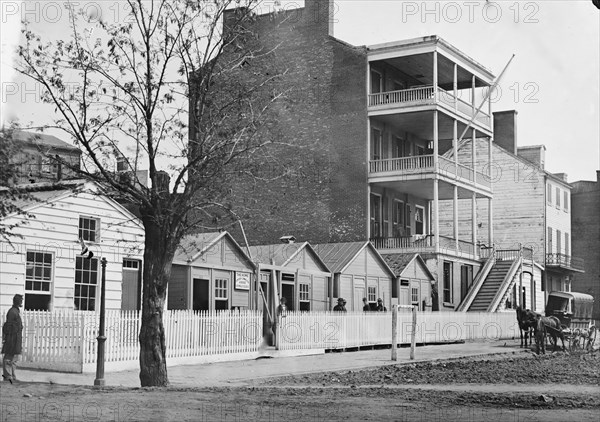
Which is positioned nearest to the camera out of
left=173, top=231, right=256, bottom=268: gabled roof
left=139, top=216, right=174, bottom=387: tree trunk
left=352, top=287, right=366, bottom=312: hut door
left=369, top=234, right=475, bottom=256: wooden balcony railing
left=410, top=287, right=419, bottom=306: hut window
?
left=139, top=216, right=174, bottom=387: tree trunk

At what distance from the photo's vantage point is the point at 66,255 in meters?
22.4

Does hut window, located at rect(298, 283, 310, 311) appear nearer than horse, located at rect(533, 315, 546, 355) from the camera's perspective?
No

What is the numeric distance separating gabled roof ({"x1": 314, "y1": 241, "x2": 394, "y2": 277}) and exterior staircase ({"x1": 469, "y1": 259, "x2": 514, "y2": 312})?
8167 mm

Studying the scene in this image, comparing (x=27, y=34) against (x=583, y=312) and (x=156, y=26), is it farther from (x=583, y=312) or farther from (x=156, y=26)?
(x=583, y=312)

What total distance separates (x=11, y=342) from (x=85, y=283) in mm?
7134

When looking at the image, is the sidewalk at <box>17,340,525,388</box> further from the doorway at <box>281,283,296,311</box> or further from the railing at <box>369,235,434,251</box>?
the railing at <box>369,235,434,251</box>

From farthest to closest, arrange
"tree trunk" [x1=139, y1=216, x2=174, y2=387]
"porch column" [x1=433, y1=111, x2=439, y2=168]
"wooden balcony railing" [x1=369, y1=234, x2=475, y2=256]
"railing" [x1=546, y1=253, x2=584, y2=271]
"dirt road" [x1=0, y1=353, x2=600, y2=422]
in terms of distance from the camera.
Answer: "railing" [x1=546, y1=253, x2=584, y2=271] < "wooden balcony railing" [x1=369, y1=234, x2=475, y2=256] < "porch column" [x1=433, y1=111, x2=439, y2=168] < "tree trunk" [x1=139, y1=216, x2=174, y2=387] < "dirt road" [x1=0, y1=353, x2=600, y2=422]

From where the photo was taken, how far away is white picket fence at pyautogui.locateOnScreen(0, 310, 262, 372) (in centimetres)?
1867

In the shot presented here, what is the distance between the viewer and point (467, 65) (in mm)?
45188

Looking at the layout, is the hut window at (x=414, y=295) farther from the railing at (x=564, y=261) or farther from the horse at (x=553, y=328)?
the railing at (x=564, y=261)

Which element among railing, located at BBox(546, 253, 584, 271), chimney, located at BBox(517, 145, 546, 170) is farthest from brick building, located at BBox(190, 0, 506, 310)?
chimney, located at BBox(517, 145, 546, 170)

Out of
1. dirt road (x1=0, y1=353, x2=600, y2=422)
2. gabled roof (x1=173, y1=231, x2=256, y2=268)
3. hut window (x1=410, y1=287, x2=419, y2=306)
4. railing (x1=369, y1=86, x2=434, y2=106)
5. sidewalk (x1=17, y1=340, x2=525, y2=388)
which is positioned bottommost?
sidewalk (x1=17, y1=340, x2=525, y2=388)

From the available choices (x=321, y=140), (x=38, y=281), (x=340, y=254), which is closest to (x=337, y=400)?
(x=38, y=281)

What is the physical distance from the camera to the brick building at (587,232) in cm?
6788
